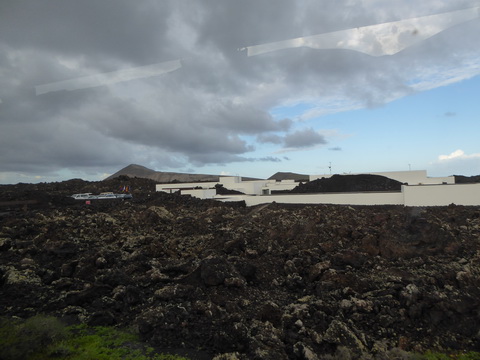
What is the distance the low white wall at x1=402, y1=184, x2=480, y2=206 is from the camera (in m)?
20.9

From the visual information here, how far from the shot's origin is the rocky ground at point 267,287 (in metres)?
5.95

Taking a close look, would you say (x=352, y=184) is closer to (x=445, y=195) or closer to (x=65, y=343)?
(x=445, y=195)

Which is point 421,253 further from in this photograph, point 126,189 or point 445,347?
point 126,189

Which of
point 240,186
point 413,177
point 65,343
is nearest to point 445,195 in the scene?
point 413,177

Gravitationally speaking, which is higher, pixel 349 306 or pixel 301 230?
pixel 301 230

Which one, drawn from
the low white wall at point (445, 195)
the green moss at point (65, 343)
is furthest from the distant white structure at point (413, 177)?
the green moss at point (65, 343)

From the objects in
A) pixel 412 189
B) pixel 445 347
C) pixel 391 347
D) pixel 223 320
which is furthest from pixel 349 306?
pixel 412 189

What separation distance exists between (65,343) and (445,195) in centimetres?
2330

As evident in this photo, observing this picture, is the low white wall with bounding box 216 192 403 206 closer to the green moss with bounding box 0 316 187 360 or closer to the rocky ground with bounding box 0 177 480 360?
the rocky ground with bounding box 0 177 480 360

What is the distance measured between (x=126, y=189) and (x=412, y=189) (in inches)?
1279

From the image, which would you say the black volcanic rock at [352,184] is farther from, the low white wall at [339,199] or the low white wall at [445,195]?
the low white wall at [445,195]

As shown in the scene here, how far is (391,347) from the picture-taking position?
18.9 feet

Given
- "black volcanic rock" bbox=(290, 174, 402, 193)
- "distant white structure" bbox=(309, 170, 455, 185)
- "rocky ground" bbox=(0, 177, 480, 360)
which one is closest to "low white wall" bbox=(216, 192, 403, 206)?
"black volcanic rock" bbox=(290, 174, 402, 193)

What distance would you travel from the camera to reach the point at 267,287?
8594 mm
